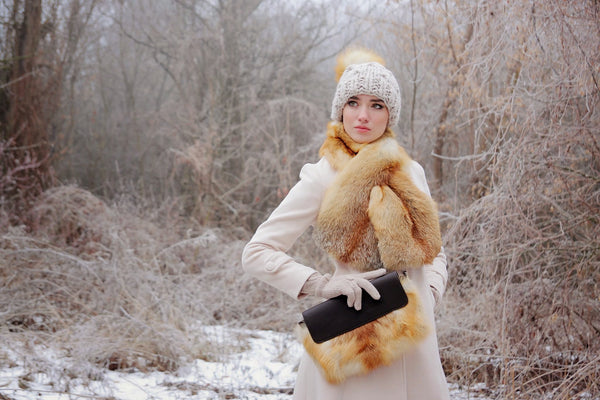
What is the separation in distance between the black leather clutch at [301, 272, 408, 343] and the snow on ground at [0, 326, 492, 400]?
6.88 feet

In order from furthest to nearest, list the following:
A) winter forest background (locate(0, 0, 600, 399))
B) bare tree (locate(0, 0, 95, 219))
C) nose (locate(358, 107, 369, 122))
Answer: bare tree (locate(0, 0, 95, 219)) → winter forest background (locate(0, 0, 600, 399)) → nose (locate(358, 107, 369, 122))

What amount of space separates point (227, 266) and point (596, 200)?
3.99 m

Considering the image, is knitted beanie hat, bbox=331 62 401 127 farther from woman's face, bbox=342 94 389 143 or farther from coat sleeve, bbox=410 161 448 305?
coat sleeve, bbox=410 161 448 305

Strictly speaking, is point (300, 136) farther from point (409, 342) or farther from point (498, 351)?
point (409, 342)

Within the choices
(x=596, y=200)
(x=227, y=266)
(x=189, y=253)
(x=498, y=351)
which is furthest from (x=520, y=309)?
(x=189, y=253)

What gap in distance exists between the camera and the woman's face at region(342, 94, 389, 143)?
180 centimetres

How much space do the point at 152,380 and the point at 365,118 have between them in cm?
284

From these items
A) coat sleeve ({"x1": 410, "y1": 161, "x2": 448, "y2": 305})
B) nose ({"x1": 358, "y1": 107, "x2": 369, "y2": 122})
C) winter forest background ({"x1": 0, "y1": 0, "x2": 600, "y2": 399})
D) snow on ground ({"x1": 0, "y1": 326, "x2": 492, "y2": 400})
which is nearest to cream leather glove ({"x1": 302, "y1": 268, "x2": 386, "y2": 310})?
coat sleeve ({"x1": 410, "y1": 161, "x2": 448, "y2": 305})

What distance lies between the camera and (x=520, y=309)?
3498 millimetres

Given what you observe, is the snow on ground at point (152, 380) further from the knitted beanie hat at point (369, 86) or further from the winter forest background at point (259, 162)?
the knitted beanie hat at point (369, 86)

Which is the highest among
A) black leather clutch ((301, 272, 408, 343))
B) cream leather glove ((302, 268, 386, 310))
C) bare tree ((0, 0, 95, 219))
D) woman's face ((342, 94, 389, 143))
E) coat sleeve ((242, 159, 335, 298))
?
bare tree ((0, 0, 95, 219))

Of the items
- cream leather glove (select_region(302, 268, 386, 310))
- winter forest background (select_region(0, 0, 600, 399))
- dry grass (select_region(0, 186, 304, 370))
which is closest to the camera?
cream leather glove (select_region(302, 268, 386, 310))

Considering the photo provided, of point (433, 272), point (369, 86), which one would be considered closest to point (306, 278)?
point (433, 272)

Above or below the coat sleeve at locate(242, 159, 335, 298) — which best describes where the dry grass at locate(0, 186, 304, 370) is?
below
